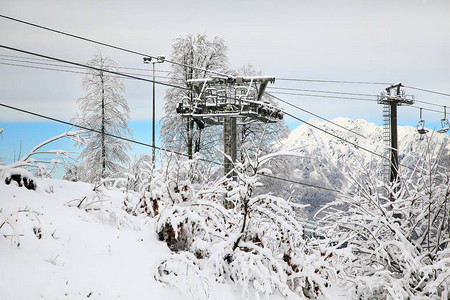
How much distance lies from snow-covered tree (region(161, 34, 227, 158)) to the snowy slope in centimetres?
1407

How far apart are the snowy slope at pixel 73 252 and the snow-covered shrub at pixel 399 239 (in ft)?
7.33

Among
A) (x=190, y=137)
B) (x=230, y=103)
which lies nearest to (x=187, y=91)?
(x=190, y=137)

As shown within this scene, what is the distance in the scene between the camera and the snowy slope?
3.52 meters

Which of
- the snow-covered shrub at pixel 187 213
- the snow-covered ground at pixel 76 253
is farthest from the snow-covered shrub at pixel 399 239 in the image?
the snow-covered shrub at pixel 187 213

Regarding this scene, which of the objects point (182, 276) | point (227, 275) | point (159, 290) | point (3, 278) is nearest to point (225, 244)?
point (227, 275)

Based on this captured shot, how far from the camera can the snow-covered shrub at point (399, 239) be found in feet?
17.7

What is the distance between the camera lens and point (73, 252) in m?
4.14

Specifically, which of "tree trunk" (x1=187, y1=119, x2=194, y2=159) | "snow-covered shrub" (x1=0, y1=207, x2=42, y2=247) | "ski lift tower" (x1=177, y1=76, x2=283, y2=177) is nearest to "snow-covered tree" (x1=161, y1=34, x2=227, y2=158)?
"tree trunk" (x1=187, y1=119, x2=194, y2=159)

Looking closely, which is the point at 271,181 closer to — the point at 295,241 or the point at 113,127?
the point at 113,127

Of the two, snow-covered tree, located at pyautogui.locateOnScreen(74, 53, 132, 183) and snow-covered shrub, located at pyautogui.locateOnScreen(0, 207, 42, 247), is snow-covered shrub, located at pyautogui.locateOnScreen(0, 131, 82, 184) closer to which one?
snow-covered shrub, located at pyautogui.locateOnScreen(0, 207, 42, 247)

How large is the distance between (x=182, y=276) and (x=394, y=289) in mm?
2950

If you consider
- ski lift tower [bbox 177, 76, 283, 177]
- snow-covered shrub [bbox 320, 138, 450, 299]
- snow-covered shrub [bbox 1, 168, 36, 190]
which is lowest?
snow-covered shrub [bbox 320, 138, 450, 299]

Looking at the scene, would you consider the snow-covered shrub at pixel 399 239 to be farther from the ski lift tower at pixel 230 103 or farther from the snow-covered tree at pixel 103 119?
the snow-covered tree at pixel 103 119

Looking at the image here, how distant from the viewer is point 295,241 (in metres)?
5.47
